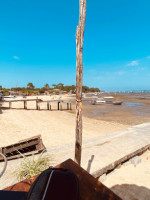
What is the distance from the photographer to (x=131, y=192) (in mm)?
2809

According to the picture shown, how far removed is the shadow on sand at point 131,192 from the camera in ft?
8.78

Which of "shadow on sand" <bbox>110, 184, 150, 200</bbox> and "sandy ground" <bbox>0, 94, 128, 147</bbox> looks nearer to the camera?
"shadow on sand" <bbox>110, 184, 150, 200</bbox>

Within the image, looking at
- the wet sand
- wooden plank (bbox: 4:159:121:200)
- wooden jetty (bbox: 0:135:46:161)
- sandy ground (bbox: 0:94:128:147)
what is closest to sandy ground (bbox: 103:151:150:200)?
wooden plank (bbox: 4:159:121:200)

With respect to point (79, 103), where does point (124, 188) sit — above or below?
below

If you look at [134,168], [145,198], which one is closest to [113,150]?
[134,168]

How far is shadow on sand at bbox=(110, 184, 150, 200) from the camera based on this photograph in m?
2.67

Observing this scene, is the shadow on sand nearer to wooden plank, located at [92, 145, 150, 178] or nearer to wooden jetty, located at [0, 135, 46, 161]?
wooden plank, located at [92, 145, 150, 178]

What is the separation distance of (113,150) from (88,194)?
10.7 feet

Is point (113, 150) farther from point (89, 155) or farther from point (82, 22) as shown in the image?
point (82, 22)

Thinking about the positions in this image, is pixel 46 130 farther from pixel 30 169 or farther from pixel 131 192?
pixel 131 192

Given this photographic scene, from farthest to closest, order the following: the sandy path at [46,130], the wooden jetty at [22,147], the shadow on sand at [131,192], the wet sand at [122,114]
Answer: the wet sand at [122,114] → the sandy path at [46,130] → the wooden jetty at [22,147] → the shadow on sand at [131,192]

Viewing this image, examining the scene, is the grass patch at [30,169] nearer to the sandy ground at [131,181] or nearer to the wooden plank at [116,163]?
the wooden plank at [116,163]

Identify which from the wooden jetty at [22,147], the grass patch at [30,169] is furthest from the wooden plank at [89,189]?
the wooden jetty at [22,147]

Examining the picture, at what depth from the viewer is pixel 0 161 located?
381cm
